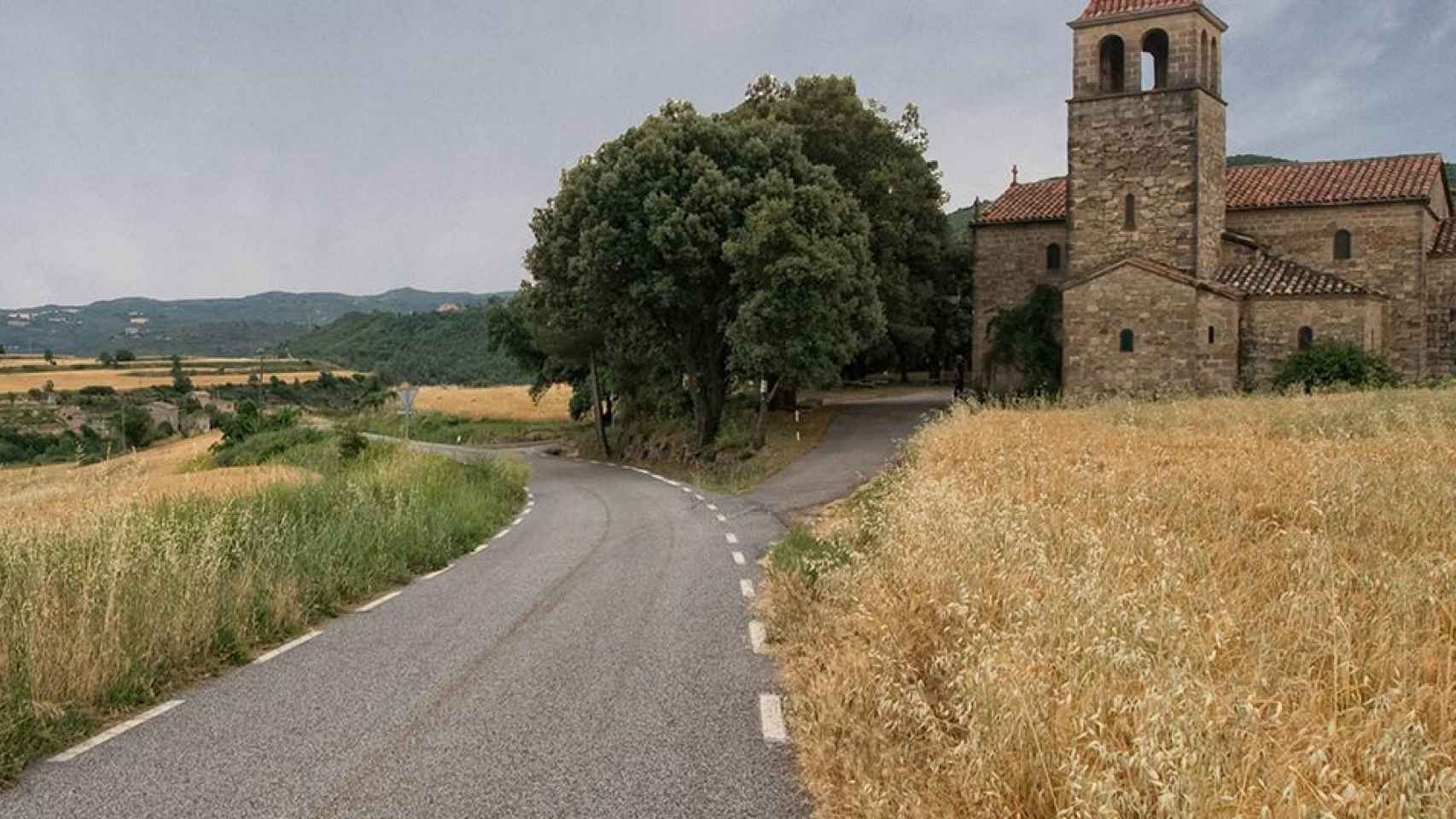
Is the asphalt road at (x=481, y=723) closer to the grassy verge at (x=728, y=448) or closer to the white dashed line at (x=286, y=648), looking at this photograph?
the white dashed line at (x=286, y=648)

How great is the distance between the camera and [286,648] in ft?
30.5

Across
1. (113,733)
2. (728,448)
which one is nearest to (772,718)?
(113,733)

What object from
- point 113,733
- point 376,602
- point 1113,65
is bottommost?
point 376,602

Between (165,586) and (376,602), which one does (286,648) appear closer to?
(165,586)

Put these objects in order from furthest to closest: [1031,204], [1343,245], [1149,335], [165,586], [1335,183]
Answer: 1. [1031,204]
2. [1335,183]
3. [1343,245]
4. [1149,335]
5. [165,586]

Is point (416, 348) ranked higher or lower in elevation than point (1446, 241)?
lower

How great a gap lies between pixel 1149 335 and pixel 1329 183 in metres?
11.4

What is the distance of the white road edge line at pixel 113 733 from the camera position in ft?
20.8

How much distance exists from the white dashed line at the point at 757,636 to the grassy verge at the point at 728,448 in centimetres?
1702

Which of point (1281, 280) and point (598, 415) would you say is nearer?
point (1281, 280)

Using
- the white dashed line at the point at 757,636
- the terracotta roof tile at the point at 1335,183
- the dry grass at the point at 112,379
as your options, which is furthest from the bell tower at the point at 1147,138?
the dry grass at the point at 112,379

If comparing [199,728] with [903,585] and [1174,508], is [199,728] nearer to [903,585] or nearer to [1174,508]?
[903,585]

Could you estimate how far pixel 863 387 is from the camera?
6119cm

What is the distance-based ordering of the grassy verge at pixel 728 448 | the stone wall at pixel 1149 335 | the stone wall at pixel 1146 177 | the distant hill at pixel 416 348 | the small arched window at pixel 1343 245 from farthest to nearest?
the distant hill at pixel 416 348
the small arched window at pixel 1343 245
the stone wall at pixel 1146 177
the stone wall at pixel 1149 335
the grassy verge at pixel 728 448
